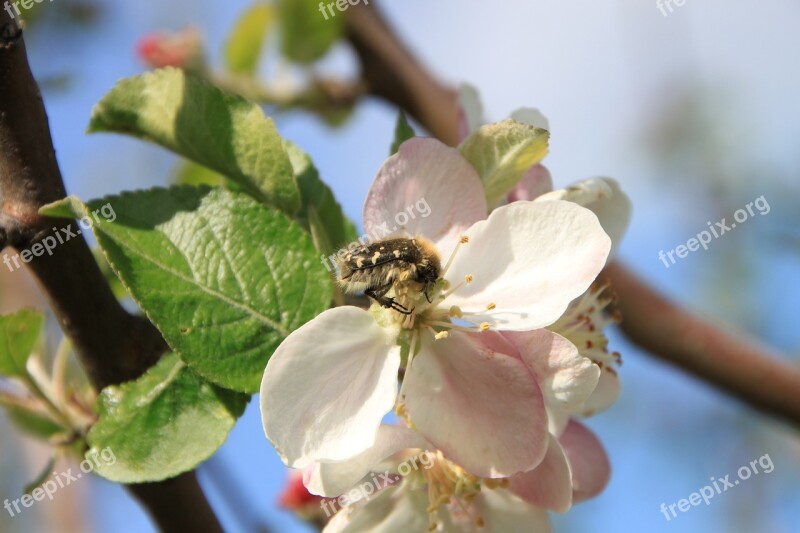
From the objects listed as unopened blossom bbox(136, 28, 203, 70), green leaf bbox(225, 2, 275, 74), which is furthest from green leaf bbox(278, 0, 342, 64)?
unopened blossom bbox(136, 28, 203, 70)

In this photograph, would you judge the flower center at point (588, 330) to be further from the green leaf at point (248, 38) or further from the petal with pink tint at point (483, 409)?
the green leaf at point (248, 38)

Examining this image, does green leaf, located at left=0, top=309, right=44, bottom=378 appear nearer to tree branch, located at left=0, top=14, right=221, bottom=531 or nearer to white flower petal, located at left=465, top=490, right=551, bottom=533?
tree branch, located at left=0, top=14, right=221, bottom=531

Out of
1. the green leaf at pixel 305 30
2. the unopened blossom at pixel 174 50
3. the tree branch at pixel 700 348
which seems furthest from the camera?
the unopened blossom at pixel 174 50

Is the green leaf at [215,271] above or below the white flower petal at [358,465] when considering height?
above

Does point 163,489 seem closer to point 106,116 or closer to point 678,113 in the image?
point 106,116

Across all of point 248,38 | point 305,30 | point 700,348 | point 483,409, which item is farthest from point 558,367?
point 248,38

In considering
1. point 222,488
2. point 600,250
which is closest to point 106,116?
point 600,250

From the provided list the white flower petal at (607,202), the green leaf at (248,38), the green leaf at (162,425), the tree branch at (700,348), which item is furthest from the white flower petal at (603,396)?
the green leaf at (248,38)
